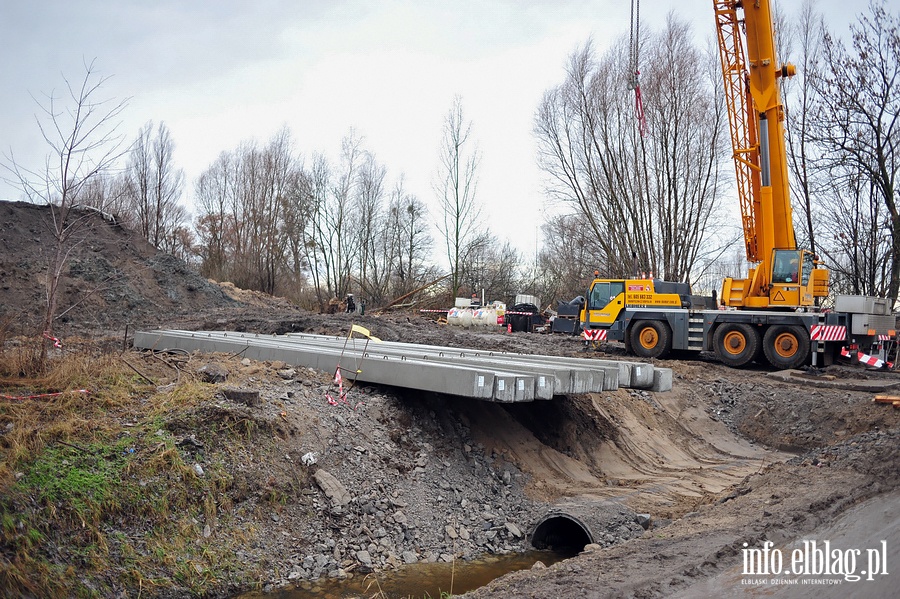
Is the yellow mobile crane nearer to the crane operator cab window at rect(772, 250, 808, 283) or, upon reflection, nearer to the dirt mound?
the crane operator cab window at rect(772, 250, 808, 283)

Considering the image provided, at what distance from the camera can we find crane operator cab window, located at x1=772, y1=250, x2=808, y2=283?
51.4 feet

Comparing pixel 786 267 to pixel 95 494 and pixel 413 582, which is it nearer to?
pixel 413 582

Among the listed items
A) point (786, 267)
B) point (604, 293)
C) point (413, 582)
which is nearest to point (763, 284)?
point (786, 267)

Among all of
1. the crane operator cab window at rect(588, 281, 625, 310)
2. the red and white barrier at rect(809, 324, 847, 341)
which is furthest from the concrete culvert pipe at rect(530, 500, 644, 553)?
the crane operator cab window at rect(588, 281, 625, 310)

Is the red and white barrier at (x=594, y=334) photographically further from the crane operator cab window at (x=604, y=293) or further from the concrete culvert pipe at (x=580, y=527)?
the concrete culvert pipe at (x=580, y=527)

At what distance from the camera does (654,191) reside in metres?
26.4

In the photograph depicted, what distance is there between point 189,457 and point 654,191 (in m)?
23.8

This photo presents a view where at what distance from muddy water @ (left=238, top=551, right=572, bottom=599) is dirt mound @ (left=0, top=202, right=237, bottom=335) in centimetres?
1442

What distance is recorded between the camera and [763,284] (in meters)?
16.0

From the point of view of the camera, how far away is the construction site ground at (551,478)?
4.85 metres

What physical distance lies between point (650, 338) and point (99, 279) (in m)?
18.1

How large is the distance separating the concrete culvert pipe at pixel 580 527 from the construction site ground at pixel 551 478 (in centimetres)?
7

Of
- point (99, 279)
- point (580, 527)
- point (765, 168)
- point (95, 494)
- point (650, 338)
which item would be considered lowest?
point (580, 527)

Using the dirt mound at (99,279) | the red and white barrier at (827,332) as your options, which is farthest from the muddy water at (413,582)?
the dirt mound at (99,279)
